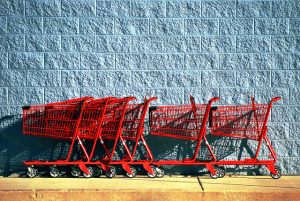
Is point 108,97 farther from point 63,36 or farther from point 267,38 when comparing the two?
point 267,38

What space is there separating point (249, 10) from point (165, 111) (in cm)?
217

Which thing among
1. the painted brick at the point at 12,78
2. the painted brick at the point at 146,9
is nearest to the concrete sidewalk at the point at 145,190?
the painted brick at the point at 12,78

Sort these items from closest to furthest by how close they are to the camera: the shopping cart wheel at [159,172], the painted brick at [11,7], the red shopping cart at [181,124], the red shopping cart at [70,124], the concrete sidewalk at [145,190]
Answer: the concrete sidewalk at [145,190] → the red shopping cart at [70,124] → the red shopping cart at [181,124] → the shopping cart wheel at [159,172] → the painted brick at [11,7]

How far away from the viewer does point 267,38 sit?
31.0 feet

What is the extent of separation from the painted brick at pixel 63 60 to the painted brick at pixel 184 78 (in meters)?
1.55

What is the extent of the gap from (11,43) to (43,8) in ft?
2.55

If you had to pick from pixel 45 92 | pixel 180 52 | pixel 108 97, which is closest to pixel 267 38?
pixel 180 52

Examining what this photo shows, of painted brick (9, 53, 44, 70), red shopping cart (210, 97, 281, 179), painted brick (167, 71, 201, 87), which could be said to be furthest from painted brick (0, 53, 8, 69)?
red shopping cart (210, 97, 281, 179)

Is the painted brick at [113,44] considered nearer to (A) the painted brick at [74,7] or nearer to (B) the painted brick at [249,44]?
(A) the painted brick at [74,7]

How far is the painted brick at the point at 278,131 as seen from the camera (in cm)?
945

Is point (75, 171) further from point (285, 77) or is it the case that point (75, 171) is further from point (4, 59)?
point (285, 77)

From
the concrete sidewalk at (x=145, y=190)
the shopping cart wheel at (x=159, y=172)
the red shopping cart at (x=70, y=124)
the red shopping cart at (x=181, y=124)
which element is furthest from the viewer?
the shopping cart wheel at (x=159, y=172)

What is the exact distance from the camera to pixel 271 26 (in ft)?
31.0

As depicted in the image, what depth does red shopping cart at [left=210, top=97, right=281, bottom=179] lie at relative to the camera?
9.06m
